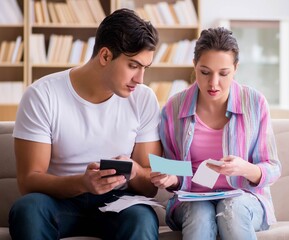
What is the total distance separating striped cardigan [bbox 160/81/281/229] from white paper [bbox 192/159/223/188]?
→ 0.14 m

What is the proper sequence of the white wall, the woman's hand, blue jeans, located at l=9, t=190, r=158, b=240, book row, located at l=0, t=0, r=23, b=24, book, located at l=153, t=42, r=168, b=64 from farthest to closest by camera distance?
the white wall → book, located at l=153, t=42, r=168, b=64 → book row, located at l=0, t=0, r=23, b=24 → the woman's hand → blue jeans, located at l=9, t=190, r=158, b=240

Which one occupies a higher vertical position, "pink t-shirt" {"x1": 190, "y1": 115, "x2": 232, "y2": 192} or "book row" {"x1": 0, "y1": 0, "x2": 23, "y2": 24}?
"book row" {"x1": 0, "y1": 0, "x2": 23, "y2": 24}

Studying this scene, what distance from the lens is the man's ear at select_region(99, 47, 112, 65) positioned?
2252 mm

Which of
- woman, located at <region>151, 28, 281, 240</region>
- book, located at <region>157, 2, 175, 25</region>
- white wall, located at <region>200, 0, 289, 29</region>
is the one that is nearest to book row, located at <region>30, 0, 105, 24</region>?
book, located at <region>157, 2, 175, 25</region>

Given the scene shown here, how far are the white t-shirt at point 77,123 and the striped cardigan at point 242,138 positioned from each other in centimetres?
9

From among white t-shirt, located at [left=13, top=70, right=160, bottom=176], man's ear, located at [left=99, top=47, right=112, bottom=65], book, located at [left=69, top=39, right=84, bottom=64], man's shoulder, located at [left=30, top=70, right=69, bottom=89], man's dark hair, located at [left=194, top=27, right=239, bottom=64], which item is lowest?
white t-shirt, located at [left=13, top=70, right=160, bottom=176]

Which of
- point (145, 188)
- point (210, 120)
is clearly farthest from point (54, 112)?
point (210, 120)

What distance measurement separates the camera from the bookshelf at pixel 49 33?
5961 mm

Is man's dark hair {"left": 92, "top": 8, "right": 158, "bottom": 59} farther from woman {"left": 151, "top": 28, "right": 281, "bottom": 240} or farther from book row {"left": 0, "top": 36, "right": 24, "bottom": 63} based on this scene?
book row {"left": 0, "top": 36, "right": 24, "bottom": 63}

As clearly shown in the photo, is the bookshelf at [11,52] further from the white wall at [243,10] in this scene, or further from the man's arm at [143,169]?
the man's arm at [143,169]

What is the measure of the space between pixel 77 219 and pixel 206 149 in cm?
52

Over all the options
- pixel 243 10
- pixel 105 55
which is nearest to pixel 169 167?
pixel 105 55

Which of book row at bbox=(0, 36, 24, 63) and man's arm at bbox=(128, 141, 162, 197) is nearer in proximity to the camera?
man's arm at bbox=(128, 141, 162, 197)

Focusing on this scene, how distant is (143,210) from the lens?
82.0 inches
